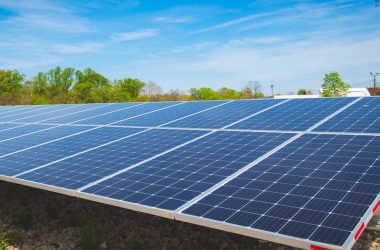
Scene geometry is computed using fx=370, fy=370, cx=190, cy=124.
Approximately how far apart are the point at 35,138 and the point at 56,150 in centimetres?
313

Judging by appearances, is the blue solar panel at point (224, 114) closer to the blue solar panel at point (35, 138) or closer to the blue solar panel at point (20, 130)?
the blue solar panel at point (35, 138)

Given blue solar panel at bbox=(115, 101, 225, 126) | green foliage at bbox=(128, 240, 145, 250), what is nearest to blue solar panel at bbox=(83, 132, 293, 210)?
green foliage at bbox=(128, 240, 145, 250)

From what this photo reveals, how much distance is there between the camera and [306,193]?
22.1 ft

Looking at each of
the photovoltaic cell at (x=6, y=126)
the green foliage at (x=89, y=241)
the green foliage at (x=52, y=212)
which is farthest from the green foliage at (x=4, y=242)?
the photovoltaic cell at (x=6, y=126)

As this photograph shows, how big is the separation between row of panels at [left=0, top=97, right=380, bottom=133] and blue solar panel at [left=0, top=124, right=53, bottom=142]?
0.86 m

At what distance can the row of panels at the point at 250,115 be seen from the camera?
11125mm

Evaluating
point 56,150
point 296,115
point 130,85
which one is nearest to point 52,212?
point 56,150

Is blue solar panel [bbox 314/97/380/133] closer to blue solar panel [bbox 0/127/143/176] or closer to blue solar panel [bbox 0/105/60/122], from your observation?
blue solar panel [bbox 0/127/143/176]

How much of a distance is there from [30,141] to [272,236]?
11.7 m

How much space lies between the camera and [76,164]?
34.5 feet

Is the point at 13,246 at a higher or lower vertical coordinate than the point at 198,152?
lower

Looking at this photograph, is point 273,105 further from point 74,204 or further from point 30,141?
point 30,141

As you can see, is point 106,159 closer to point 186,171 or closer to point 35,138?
point 186,171

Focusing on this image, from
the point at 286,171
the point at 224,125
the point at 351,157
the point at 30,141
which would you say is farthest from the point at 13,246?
the point at 351,157
